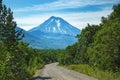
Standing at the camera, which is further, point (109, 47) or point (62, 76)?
point (62, 76)

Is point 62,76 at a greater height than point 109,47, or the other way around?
point 109,47

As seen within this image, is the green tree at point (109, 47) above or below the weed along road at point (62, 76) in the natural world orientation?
above

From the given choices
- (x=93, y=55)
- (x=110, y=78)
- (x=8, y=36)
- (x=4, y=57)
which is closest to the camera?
(x=4, y=57)

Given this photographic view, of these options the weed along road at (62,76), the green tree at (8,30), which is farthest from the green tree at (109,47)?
the green tree at (8,30)

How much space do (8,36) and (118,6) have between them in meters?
20.8

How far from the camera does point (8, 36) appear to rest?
176 feet

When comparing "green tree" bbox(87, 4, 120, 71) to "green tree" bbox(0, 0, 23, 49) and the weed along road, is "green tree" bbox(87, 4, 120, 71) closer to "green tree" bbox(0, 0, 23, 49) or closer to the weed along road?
the weed along road

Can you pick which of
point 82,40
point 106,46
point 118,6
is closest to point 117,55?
point 106,46

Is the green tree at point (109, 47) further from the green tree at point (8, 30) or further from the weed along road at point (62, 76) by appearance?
the green tree at point (8, 30)

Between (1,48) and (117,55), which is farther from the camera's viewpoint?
(117,55)

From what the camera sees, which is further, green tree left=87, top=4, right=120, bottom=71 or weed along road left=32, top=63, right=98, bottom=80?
green tree left=87, top=4, right=120, bottom=71

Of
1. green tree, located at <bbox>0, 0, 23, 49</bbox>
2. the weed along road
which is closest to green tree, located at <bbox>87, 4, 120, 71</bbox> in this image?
the weed along road

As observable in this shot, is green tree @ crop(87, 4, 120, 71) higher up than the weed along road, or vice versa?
green tree @ crop(87, 4, 120, 71)

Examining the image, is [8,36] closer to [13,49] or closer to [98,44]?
[13,49]
